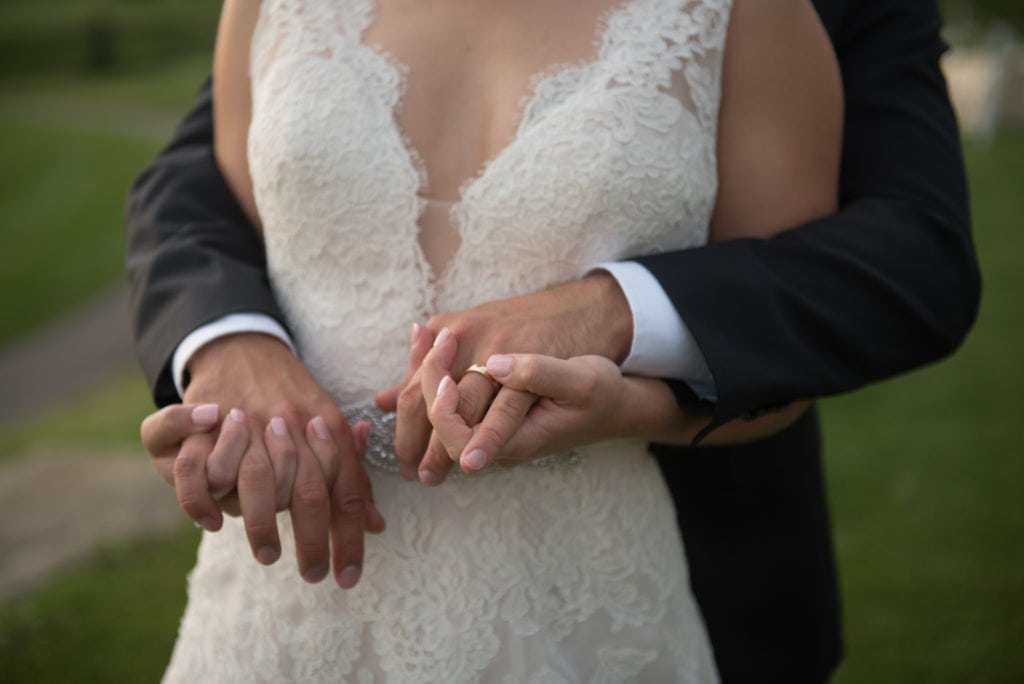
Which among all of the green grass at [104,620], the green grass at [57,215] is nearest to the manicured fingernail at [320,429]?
the green grass at [104,620]

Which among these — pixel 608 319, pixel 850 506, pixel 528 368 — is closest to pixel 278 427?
pixel 528 368

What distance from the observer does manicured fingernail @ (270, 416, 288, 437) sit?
5.12ft

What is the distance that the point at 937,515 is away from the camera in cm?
482

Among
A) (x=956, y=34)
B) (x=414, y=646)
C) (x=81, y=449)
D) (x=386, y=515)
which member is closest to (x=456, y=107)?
(x=386, y=515)

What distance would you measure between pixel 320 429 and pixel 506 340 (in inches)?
14.1

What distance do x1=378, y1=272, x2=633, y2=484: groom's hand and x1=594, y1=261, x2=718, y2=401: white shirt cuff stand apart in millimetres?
17

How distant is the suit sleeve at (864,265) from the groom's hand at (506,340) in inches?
4.5

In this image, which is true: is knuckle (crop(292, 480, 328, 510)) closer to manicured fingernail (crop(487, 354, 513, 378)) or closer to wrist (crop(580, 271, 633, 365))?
manicured fingernail (crop(487, 354, 513, 378))

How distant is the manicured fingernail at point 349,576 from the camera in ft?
5.36

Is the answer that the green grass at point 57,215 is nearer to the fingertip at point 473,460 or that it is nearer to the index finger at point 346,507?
the index finger at point 346,507

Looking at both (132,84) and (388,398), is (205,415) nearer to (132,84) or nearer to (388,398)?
(388,398)

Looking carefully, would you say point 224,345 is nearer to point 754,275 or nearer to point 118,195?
point 754,275

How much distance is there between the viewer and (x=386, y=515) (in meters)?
1.73

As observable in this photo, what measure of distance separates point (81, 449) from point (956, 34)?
56.2ft
